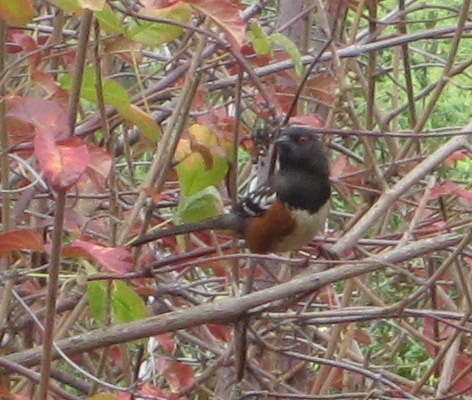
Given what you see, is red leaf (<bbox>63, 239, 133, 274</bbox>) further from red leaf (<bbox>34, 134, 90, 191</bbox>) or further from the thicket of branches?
red leaf (<bbox>34, 134, 90, 191</bbox>)

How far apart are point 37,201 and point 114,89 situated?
2.01 ft

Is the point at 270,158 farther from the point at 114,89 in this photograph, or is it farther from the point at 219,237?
the point at 219,237

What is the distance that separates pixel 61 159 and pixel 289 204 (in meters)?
1.54

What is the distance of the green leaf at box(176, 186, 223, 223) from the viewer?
5.95 feet

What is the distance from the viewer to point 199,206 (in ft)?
5.96

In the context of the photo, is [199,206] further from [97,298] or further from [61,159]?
[61,159]

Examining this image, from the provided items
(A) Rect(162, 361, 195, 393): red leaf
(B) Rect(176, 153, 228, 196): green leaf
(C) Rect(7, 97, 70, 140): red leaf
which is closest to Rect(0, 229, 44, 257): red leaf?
(C) Rect(7, 97, 70, 140): red leaf

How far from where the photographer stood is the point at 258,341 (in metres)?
1.77

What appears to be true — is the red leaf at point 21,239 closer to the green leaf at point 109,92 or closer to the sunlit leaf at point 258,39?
the green leaf at point 109,92

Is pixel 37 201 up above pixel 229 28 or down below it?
below

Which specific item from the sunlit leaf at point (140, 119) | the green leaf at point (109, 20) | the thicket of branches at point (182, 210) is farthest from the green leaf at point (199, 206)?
the green leaf at point (109, 20)

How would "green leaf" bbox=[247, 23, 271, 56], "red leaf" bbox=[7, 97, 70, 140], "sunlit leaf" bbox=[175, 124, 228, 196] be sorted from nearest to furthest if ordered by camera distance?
"red leaf" bbox=[7, 97, 70, 140], "green leaf" bbox=[247, 23, 271, 56], "sunlit leaf" bbox=[175, 124, 228, 196]

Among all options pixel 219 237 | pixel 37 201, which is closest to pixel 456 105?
pixel 219 237

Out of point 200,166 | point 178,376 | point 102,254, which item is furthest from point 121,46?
point 178,376
